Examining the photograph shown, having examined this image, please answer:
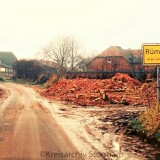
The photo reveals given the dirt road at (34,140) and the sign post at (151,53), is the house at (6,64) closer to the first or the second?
the dirt road at (34,140)

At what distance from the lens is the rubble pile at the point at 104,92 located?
26.1 m

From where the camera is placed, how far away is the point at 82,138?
11.8 meters

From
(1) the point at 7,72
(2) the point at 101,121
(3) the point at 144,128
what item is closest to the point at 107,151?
(3) the point at 144,128

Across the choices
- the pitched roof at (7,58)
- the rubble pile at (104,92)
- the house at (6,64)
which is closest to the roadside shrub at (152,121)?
the rubble pile at (104,92)

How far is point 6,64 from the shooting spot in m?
92.3

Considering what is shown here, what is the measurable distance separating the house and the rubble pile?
4925cm

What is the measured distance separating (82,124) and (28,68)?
172ft

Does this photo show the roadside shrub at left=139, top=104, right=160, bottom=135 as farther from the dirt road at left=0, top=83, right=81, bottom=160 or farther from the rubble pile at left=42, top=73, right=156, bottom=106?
the rubble pile at left=42, top=73, right=156, bottom=106

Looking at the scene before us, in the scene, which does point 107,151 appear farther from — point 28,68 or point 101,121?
point 28,68

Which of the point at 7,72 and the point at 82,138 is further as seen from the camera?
the point at 7,72

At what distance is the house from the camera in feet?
276

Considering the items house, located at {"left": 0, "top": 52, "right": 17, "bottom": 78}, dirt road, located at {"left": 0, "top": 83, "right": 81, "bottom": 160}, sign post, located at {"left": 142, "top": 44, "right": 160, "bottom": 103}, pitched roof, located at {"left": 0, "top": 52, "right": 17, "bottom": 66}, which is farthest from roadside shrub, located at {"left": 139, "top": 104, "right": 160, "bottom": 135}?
pitched roof, located at {"left": 0, "top": 52, "right": 17, "bottom": 66}

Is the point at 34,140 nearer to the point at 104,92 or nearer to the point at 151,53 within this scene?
the point at 151,53

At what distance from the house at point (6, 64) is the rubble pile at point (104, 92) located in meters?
49.2
